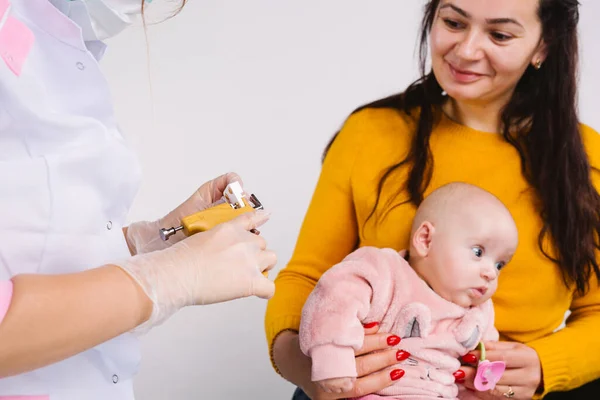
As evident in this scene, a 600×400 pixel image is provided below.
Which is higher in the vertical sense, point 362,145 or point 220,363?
point 362,145

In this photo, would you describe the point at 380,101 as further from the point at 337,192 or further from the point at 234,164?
the point at 234,164

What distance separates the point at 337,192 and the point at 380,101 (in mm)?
280

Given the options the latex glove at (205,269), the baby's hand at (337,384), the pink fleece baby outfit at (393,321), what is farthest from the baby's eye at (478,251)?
the latex glove at (205,269)

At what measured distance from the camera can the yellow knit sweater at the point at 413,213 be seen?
61.7 inches

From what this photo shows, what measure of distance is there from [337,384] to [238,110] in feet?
4.45

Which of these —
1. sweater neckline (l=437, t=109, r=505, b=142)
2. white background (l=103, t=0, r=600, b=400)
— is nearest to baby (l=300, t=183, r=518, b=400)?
sweater neckline (l=437, t=109, r=505, b=142)

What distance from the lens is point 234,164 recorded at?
241cm

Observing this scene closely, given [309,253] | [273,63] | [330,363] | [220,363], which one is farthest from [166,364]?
[330,363]

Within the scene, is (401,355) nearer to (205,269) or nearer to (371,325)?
(371,325)

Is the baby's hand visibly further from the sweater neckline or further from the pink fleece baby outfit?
the sweater neckline

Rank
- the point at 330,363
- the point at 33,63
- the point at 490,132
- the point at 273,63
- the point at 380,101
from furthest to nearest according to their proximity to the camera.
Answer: the point at 273,63 → the point at 380,101 → the point at 490,132 → the point at 330,363 → the point at 33,63

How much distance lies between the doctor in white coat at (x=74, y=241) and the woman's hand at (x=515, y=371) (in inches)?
24.3

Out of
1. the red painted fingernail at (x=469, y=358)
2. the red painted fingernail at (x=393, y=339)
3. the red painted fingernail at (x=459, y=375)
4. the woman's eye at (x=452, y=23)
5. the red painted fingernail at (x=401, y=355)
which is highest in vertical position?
the woman's eye at (x=452, y=23)

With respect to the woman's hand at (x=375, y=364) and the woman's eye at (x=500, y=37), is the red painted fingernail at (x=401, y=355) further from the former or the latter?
the woman's eye at (x=500, y=37)
